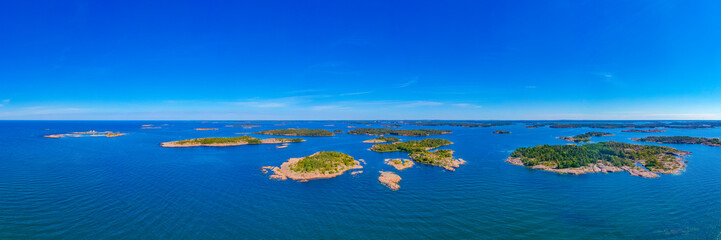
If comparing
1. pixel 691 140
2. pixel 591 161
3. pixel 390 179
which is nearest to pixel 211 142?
pixel 390 179

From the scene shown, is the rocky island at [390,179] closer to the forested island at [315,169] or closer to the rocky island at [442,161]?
the forested island at [315,169]

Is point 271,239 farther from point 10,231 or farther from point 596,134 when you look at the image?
point 596,134

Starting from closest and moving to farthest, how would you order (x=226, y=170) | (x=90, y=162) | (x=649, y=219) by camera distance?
(x=649, y=219)
(x=226, y=170)
(x=90, y=162)

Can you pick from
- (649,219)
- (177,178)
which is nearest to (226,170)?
(177,178)

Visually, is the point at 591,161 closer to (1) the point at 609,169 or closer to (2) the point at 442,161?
(1) the point at 609,169

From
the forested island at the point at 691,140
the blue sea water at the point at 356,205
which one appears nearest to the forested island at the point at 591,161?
the blue sea water at the point at 356,205

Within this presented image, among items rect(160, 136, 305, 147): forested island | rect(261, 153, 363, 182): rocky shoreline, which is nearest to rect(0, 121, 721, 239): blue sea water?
rect(261, 153, 363, 182): rocky shoreline

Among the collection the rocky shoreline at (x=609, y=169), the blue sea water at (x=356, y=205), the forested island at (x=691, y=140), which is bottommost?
the blue sea water at (x=356, y=205)
